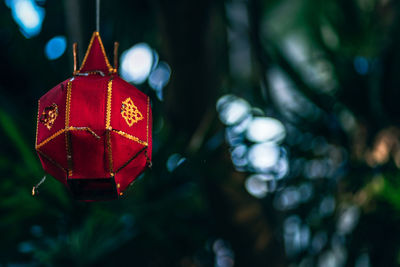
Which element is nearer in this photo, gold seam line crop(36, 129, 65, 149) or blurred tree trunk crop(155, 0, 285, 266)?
gold seam line crop(36, 129, 65, 149)

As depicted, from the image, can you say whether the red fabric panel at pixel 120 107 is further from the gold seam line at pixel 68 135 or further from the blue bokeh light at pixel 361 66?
the blue bokeh light at pixel 361 66

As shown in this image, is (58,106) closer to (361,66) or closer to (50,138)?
(50,138)

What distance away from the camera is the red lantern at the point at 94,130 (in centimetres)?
72

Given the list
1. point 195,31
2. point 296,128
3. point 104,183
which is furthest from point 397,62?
point 104,183

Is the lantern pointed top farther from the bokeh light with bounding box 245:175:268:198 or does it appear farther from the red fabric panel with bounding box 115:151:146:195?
the bokeh light with bounding box 245:175:268:198

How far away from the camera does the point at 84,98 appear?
739 mm

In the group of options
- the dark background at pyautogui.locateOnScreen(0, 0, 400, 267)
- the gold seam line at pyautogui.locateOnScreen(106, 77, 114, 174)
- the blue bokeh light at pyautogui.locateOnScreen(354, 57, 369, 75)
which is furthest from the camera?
the blue bokeh light at pyautogui.locateOnScreen(354, 57, 369, 75)

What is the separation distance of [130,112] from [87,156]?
0.32ft

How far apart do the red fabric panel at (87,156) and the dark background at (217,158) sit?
0.64 m

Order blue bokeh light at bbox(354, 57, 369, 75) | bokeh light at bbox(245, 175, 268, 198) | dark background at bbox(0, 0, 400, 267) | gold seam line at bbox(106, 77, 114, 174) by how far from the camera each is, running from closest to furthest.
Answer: gold seam line at bbox(106, 77, 114, 174) → dark background at bbox(0, 0, 400, 267) → bokeh light at bbox(245, 175, 268, 198) → blue bokeh light at bbox(354, 57, 369, 75)

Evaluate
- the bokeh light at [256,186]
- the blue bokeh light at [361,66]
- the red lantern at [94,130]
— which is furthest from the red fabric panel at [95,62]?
the blue bokeh light at [361,66]

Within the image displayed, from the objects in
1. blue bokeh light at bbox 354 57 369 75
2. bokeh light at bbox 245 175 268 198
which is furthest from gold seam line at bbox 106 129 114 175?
blue bokeh light at bbox 354 57 369 75

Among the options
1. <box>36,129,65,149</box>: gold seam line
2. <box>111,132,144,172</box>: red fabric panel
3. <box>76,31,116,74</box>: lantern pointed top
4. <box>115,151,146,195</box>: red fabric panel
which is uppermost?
<box>76,31,116,74</box>: lantern pointed top

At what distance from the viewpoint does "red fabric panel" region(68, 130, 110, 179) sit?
72 cm
